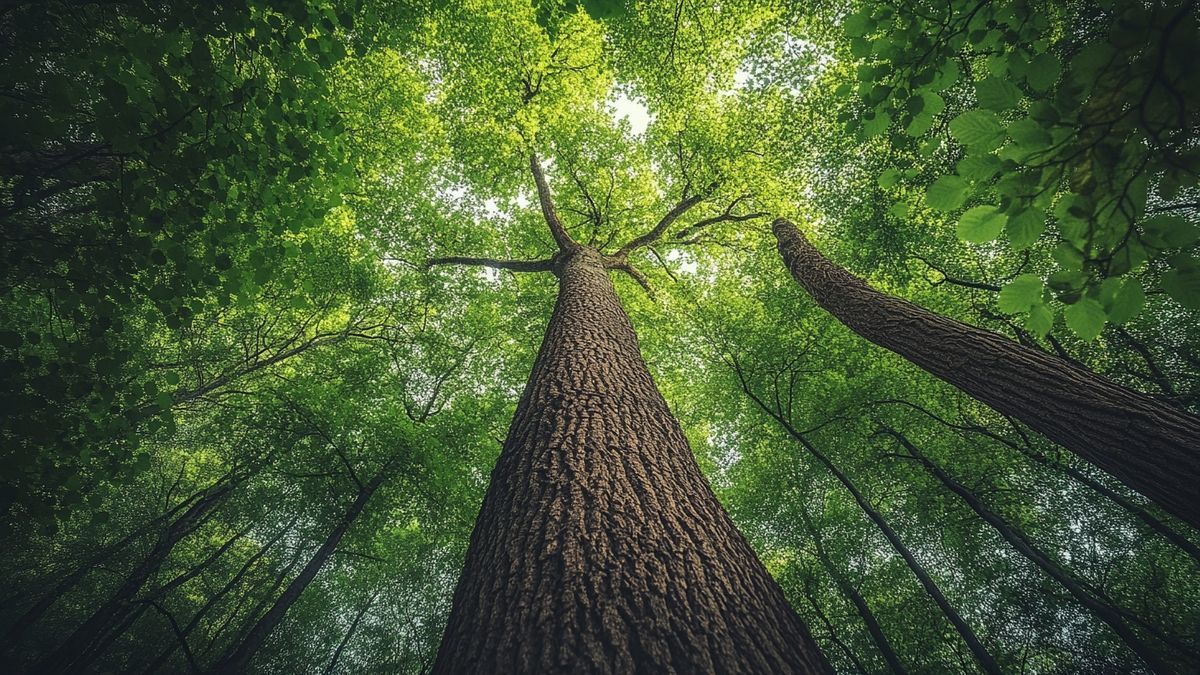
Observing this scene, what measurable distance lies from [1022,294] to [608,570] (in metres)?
1.72

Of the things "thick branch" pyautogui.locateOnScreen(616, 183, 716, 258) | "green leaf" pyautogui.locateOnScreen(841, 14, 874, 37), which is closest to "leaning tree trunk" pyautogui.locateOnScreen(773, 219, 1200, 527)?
"green leaf" pyautogui.locateOnScreen(841, 14, 874, 37)

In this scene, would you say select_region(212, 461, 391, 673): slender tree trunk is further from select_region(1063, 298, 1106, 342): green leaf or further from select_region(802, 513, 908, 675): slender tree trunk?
select_region(1063, 298, 1106, 342): green leaf

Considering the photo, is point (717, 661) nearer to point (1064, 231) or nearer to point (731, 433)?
point (1064, 231)

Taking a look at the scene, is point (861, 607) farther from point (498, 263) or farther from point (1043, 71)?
point (498, 263)

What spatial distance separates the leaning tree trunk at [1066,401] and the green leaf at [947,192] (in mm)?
2536

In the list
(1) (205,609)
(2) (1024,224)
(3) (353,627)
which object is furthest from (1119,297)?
(3) (353,627)

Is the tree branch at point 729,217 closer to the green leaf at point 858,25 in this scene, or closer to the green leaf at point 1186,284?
the green leaf at point 858,25

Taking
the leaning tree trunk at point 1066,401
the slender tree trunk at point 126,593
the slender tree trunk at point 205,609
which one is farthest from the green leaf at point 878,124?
the slender tree trunk at point 126,593

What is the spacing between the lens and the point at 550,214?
9164 mm

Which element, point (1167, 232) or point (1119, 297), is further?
point (1119, 297)

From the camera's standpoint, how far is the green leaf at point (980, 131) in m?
1.21

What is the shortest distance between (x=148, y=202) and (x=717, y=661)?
11.1 feet

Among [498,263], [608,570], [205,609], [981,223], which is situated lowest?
[608,570]

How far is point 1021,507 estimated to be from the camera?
1034 cm
